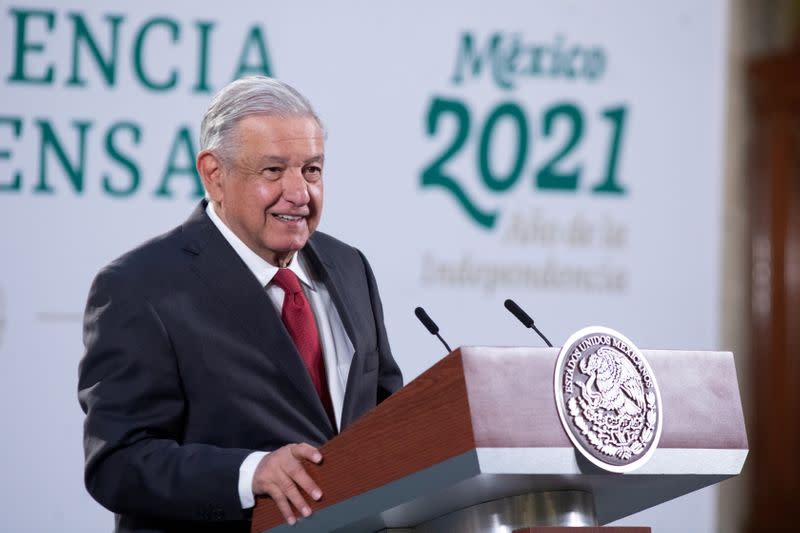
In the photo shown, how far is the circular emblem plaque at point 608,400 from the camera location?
1.55m

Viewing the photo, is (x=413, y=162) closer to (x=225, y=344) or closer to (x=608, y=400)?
(x=225, y=344)

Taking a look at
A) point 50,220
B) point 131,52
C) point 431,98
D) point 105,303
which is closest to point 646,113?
point 431,98

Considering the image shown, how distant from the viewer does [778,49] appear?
4605 millimetres

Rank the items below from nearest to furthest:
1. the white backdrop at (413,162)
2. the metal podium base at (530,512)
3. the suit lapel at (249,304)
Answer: the metal podium base at (530,512) < the suit lapel at (249,304) < the white backdrop at (413,162)

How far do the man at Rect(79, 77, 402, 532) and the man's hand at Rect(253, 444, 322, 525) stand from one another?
17mm

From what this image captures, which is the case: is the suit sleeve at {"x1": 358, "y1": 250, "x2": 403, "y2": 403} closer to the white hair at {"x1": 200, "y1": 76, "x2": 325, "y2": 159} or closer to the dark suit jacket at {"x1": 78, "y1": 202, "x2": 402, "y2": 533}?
the dark suit jacket at {"x1": 78, "y1": 202, "x2": 402, "y2": 533}

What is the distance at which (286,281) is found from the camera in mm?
2264

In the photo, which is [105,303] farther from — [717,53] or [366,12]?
[717,53]

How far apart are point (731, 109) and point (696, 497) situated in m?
1.28

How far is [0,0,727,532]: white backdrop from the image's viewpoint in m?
3.57

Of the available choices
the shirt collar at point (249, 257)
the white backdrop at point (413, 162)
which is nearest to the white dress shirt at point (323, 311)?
the shirt collar at point (249, 257)

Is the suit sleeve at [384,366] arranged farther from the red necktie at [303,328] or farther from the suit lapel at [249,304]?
the suit lapel at [249,304]

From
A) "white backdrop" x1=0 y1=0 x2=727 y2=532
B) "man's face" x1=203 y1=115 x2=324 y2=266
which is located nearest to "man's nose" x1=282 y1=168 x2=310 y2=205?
"man's face" x1=203 y1=115 x2=324 y2=266

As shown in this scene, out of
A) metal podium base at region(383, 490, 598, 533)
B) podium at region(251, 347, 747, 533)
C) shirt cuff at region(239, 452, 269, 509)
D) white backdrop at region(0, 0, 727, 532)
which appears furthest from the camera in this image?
white backdrop at region(0, 0, 727, 532)
